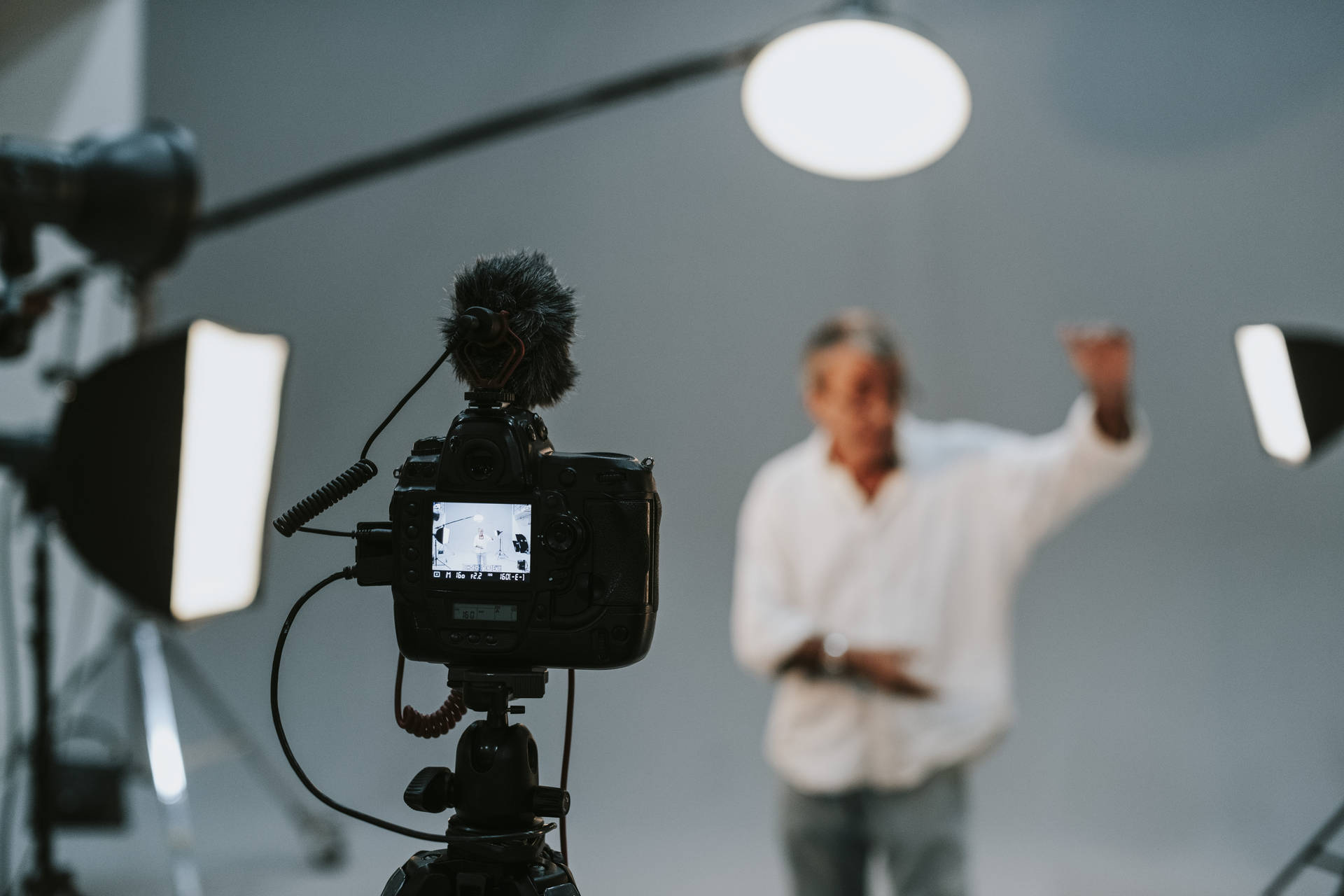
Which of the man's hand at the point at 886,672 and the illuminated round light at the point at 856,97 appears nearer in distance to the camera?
the illuminated round light at the point at 856,97

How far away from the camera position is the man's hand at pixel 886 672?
5.83 ft

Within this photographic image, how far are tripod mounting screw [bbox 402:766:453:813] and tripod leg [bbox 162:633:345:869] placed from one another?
6.14 ft

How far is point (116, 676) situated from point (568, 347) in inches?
110

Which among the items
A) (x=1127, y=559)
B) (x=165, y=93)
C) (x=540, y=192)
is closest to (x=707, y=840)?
(x=1127, y=559)

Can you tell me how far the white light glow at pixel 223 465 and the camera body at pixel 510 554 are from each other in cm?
89

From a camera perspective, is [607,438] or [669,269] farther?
[669,269]

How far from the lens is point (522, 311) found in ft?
1.53

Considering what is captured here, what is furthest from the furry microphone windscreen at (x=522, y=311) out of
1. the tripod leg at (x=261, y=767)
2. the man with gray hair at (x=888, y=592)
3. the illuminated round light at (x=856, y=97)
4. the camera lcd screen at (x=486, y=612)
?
the tripod leg at (x=261, y=767)

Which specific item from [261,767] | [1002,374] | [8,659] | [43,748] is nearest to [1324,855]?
[1002,374]

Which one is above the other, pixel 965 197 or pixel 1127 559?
pixel 965 197

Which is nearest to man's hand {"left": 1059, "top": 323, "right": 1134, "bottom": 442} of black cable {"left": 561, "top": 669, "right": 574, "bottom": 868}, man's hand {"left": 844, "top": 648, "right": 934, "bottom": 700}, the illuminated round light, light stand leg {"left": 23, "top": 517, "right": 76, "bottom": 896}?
man's hand {"left": 844, "top": 648, "right": 934, "bottom": 700}

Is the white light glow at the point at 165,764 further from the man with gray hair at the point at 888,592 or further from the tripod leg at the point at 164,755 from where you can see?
the man with gray hair at the point at 888,592

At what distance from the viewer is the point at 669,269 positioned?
7.26ft

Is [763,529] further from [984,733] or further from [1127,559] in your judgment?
[1127,559]
